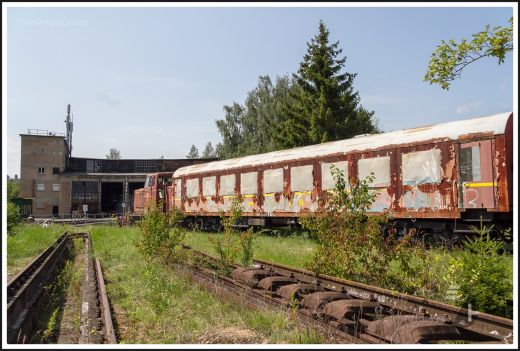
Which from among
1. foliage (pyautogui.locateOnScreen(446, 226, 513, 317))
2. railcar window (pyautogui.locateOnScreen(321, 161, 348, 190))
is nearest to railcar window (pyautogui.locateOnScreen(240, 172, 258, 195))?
railcar window (pyautogui.locateOnScreen(321, 161, 348, 190))

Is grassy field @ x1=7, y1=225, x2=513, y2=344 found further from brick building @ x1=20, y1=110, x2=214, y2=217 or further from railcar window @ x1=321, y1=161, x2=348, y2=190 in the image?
brick building @ x1=20, y1=110, x2=214, y2=217

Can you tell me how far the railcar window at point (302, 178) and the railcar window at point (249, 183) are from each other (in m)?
2.41

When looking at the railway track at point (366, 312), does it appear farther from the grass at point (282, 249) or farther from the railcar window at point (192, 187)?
the railcar window at point (192, 187)

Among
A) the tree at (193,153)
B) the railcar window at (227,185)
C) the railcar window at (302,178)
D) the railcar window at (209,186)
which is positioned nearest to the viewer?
the railcar window at (302,178)

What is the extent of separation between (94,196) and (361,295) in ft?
181

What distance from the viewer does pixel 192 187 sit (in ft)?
76.7

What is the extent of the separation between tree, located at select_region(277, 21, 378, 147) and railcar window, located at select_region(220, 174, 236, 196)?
1603 centimetres

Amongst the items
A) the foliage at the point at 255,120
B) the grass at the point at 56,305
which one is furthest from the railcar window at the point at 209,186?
the foliage at the point at 255,120

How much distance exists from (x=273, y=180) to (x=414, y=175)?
21.0ft

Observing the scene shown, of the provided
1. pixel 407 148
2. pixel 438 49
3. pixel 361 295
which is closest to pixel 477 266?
pixel 361 295

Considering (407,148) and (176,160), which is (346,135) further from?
(176,160)

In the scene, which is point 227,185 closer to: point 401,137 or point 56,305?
point 401,137

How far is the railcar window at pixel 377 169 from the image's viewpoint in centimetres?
1334

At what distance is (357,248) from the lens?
7836 millimetres
